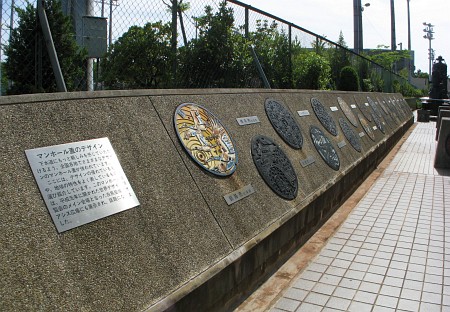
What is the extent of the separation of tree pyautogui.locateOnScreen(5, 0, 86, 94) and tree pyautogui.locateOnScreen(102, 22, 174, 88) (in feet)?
1.93

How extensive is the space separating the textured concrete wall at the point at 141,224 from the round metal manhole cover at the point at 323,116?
2439 millimetres

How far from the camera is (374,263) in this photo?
154 inches

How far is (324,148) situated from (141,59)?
265cm

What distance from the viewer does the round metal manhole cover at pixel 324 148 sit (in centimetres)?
543

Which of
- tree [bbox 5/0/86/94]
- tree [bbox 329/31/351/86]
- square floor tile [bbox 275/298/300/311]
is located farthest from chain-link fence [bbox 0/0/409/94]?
tree [bbox 329/31/351/86]

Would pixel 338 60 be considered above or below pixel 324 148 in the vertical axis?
above

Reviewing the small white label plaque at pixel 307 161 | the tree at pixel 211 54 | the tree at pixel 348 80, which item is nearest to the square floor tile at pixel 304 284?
the small white label plaque at pixel 307 161

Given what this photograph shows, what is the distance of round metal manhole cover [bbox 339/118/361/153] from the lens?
698cm

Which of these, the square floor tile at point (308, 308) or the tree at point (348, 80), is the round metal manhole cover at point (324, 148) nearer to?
the square floor tile at point (308, 308)

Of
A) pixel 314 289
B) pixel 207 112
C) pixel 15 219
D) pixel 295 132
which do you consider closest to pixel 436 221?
pixel 295 132

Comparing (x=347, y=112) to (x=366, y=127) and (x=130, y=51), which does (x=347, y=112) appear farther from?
(x=130, y=51)

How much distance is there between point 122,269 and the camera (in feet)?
7.15

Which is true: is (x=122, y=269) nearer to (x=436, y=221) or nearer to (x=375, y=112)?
(x=436, y=221)

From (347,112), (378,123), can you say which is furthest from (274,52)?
(378,123)
